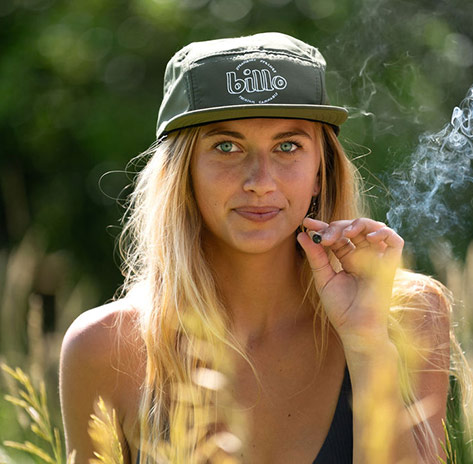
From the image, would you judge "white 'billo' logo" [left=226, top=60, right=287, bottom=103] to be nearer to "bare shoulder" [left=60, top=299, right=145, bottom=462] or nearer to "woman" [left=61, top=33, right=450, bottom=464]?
"woman" [left=61, top=33, right=450, bottom=464]

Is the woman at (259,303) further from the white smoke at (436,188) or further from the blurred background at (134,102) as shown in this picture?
the blurred background at (134,102)

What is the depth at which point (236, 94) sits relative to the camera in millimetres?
2350

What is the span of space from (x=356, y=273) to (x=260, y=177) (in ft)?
1.32

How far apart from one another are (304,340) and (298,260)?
0.27 metres

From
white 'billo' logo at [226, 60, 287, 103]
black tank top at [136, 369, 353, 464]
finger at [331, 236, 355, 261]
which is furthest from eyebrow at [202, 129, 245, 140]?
black tank top at [136, 369, 353, 464]

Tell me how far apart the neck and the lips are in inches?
12.3

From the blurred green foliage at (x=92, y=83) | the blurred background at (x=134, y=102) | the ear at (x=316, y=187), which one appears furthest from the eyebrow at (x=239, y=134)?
the blurred green foliage at (x=92, y=83)

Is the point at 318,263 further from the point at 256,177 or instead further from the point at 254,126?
the point at 254,126

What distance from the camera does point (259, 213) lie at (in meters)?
2.38

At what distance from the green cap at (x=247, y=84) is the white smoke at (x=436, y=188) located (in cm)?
64

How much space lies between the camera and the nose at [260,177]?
7.68 ft

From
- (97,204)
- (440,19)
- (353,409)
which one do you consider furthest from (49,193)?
(353,409)

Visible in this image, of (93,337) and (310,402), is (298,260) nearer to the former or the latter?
(310,402)

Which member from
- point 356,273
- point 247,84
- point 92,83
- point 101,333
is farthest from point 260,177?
point 92,83
